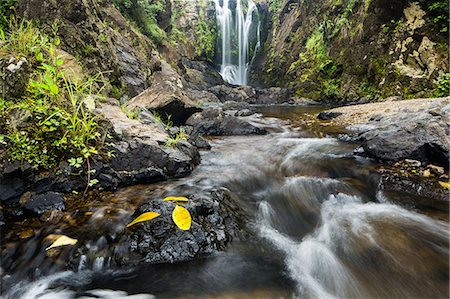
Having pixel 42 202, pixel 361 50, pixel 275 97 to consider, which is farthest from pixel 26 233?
pixel 275 97

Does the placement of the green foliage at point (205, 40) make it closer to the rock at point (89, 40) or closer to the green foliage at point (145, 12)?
the green foliage at point (145, 12)

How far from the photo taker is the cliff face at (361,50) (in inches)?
396

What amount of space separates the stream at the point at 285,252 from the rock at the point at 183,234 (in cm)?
9

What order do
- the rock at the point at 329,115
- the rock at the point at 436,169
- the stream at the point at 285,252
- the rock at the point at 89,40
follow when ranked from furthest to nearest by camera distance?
the rock at the point at 329,115 → the rock at the point at 89,40 → the rock at the point at 436,169 → the stream at the point at 285,252

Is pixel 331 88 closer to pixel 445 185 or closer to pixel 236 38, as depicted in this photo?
pixel 445 185

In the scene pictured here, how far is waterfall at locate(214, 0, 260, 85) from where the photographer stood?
92.1ft

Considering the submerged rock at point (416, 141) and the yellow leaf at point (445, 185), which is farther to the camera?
the submerged rock at point (416, 141)

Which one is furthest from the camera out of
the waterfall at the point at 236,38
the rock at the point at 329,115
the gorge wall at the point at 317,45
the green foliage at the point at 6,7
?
the waterfall at the point at 236,38

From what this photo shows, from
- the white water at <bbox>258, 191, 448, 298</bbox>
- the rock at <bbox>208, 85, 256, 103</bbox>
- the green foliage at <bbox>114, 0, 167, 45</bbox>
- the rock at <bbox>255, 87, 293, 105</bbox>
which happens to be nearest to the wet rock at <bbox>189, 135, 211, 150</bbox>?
the white water at <bbox>258, 191, 448, 298</bbox>

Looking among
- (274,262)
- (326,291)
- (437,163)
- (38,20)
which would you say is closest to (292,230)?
(274,262)

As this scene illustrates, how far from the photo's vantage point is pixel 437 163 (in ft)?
12.6

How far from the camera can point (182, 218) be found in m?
2.46

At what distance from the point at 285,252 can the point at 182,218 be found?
3.44 ft

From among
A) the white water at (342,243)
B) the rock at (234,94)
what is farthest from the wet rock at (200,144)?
the rock at (234,94)
